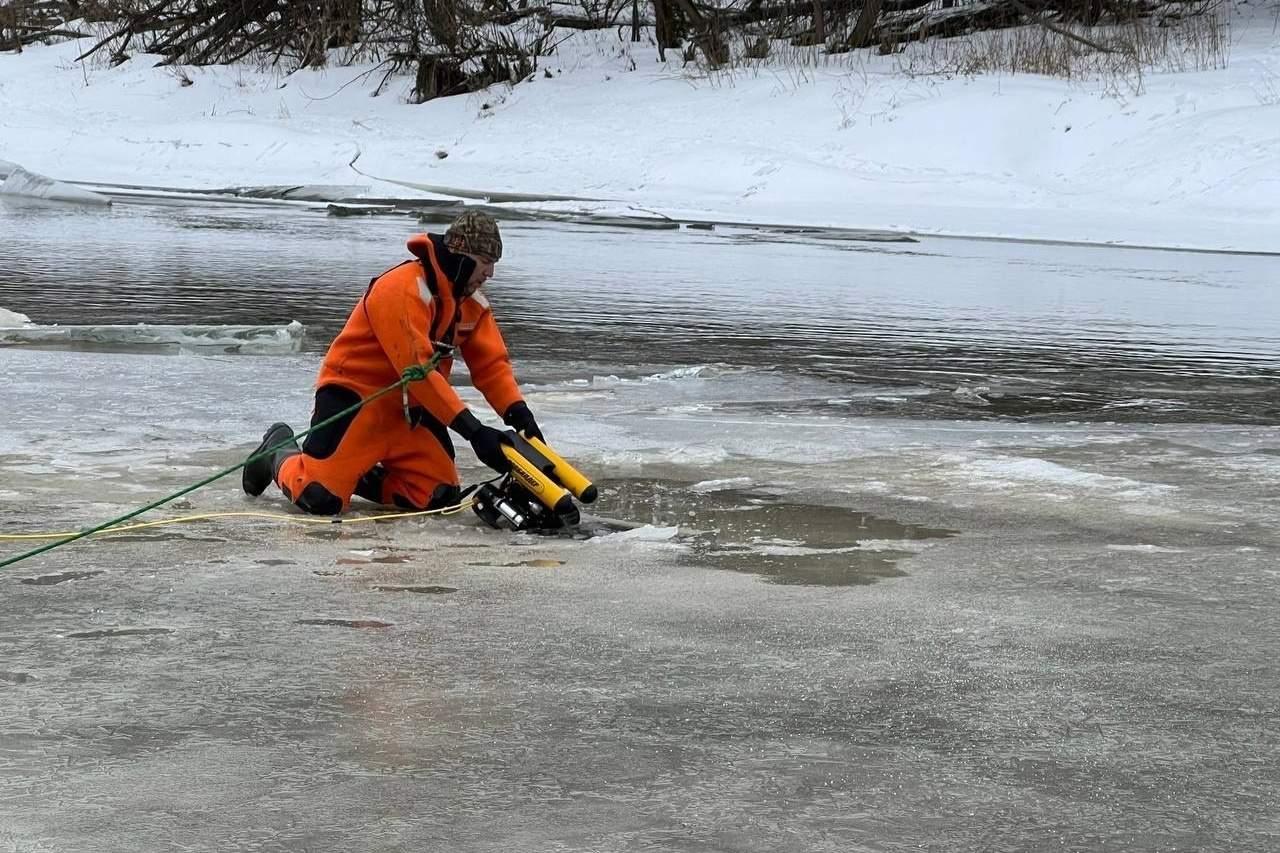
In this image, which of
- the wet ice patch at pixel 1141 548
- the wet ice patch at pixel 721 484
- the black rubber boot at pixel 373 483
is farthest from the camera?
the wet ice patch at pixel 721 484

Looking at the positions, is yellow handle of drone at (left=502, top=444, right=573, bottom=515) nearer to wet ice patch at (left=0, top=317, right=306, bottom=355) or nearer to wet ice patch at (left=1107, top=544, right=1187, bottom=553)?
wet ice patch at (left=1107, top=544, right=1187, bottom=553)

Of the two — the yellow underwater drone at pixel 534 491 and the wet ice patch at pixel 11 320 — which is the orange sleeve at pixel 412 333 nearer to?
the yellow underwater drone at pixel 534 491

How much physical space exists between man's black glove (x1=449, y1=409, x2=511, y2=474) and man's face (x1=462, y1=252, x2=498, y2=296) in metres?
0.41

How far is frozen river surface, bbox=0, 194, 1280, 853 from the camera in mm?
2891

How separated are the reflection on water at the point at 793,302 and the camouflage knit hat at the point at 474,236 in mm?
3142

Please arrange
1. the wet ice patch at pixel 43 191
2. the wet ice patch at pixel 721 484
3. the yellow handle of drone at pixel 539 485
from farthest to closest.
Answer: the wet ice patch at pixel 43 191
the wet ice patch at pixel 721 484
the yellow handle of drone at pixel 539 485

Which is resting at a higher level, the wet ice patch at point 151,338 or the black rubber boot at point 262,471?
the wet ice patch at point 151,338

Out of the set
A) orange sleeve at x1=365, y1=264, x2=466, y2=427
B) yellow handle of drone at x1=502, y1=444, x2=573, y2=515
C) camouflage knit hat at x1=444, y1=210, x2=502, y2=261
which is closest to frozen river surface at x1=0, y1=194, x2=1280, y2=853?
yellow handle of drone at x1=502, y1=444, x2=573, y2=515

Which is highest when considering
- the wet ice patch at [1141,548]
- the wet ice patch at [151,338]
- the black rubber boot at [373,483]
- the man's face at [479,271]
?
the man's face at [479,271]

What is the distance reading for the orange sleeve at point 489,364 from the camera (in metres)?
5.49

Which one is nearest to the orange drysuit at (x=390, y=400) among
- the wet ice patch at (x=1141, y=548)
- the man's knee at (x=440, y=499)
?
the man's knee at (x=440, y=499)

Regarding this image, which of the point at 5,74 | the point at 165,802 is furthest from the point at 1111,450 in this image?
the point at 5,74

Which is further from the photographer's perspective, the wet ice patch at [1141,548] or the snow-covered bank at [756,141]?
the snow-covered bank at [756,141]

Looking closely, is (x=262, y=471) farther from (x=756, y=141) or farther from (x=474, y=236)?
(x=756, y=141)
